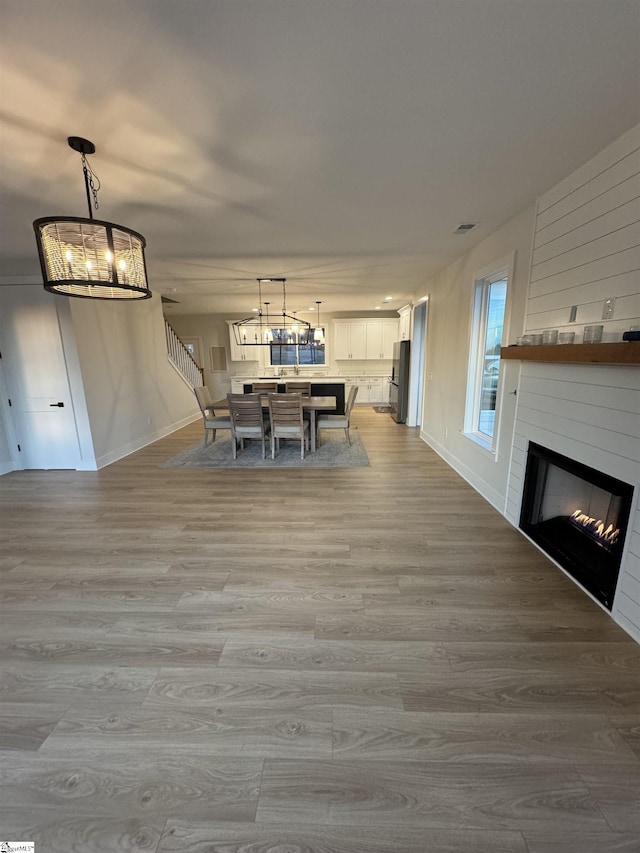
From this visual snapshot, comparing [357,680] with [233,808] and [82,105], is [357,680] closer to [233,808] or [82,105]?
[233,808]

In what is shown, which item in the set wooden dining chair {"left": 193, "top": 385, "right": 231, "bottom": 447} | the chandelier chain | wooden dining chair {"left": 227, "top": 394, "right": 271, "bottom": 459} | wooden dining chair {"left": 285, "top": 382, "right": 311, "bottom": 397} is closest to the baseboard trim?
wooden dining chair {"left": 285, "top": 382, "right": 311, "bottom": 397}

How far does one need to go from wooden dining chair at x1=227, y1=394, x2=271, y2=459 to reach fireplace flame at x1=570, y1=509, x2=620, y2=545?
11.9ft

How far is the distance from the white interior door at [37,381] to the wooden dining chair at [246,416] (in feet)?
6.70

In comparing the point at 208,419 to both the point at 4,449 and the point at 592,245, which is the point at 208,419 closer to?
the point at 4,449

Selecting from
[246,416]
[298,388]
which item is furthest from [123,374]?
[298,388]

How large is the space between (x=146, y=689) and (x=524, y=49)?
310 centimetres

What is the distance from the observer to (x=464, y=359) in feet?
13.0

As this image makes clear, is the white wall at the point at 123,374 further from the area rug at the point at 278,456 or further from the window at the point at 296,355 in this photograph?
the window at the point at 296,355

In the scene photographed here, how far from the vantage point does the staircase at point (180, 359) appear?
675 centimetres

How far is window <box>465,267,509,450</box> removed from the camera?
3.40 metres

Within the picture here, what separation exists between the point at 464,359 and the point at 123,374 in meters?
4.85

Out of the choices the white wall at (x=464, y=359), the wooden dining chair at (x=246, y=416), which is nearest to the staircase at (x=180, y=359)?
the wooden dining chair at (x=246, y=416)

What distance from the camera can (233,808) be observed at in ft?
3.57

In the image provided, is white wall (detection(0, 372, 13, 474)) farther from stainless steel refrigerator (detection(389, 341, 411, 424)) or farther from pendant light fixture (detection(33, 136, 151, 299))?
stainless steel refrigerator (detection(389, 341, 411, 424))
